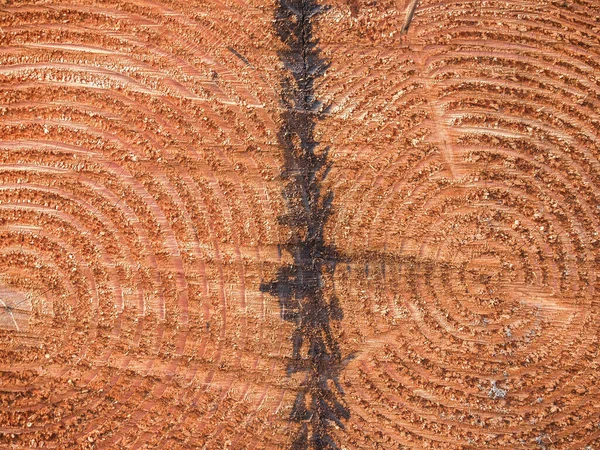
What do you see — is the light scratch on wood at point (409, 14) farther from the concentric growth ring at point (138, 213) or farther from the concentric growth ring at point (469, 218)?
the concentric growth ring at point (138, 213)

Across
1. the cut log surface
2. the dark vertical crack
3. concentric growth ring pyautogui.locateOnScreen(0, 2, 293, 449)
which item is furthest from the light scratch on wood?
concentric growth ring pyautogui.locateOnScreen(0, 2, 293, 449)

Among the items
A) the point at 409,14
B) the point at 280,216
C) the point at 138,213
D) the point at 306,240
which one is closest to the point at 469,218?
the point at 306,240

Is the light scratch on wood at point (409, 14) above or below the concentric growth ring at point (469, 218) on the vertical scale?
above

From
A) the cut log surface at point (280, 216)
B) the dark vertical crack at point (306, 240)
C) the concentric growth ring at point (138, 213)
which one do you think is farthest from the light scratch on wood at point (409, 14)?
the concentric growth ring at point (138, 213)

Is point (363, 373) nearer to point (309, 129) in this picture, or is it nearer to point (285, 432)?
point (285, 432)

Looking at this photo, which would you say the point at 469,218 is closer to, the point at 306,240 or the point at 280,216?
the point at 306,240
